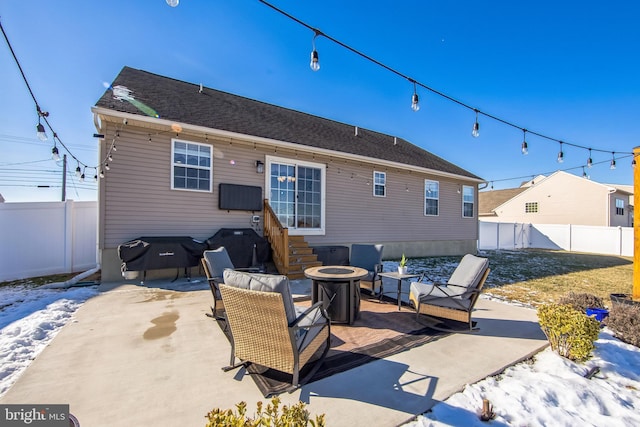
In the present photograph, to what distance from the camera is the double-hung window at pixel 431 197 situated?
1227 centimetres

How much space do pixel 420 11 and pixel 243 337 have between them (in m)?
8.97

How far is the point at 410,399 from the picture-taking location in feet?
7.69

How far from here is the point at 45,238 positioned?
7250mm

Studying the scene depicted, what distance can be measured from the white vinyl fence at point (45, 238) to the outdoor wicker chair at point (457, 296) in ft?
29.1

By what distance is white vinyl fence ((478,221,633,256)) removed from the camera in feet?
51.6

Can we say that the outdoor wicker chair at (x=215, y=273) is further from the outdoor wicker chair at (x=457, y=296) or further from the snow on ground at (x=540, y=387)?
the outdoor wicker chair at (x=457, y=296)

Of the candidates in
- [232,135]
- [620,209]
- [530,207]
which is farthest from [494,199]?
[232,135]

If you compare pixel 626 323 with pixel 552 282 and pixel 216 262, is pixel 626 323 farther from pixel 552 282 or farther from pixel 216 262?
pixel 216 262

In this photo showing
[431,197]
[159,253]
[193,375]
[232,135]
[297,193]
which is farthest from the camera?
[431,197]

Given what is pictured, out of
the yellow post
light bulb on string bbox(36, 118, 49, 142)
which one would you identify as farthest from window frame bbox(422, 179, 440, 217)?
light bulb on string bbox(36, 118, 49, 142)

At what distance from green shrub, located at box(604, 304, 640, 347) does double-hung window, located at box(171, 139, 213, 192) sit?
324 inches

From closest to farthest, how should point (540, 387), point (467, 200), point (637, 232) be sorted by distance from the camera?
point (540, 387), point (637, 232), point (467, 200)

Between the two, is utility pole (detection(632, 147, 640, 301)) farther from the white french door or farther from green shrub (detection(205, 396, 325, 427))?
the white french door

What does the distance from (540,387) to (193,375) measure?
317cm
